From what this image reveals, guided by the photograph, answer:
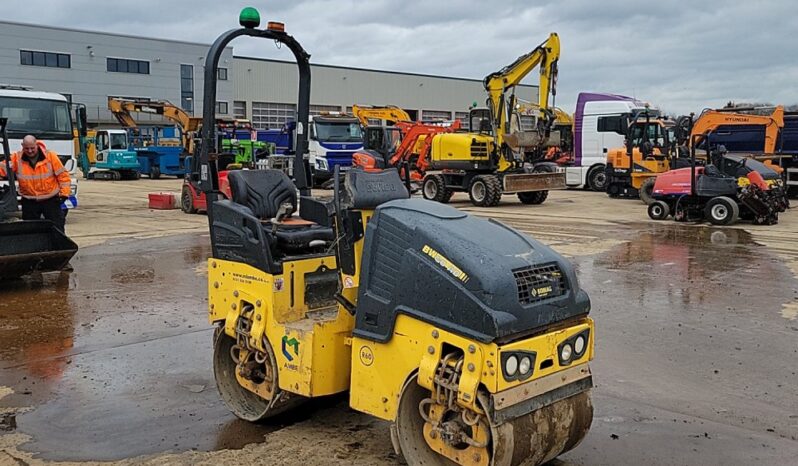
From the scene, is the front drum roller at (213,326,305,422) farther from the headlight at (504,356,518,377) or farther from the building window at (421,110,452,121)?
the building window at (421,110,452,121)

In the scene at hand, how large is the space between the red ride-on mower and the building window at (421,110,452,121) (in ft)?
163

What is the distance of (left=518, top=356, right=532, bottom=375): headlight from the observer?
10.7 feet

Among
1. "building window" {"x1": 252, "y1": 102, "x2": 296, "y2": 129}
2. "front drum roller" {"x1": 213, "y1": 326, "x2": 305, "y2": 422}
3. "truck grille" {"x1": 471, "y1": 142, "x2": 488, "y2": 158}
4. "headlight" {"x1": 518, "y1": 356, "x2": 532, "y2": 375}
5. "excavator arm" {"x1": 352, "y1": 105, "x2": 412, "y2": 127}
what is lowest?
"front drum roller" {"x1": 213, "y1": 326, "x2": 305, "y2": 422}

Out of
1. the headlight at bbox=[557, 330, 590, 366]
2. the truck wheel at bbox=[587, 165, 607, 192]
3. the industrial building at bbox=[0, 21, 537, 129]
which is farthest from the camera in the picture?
the industrial building at bbox=[0, 21, 537, 129]

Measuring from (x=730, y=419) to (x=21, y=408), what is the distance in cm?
444

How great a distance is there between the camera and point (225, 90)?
5116 centimetres

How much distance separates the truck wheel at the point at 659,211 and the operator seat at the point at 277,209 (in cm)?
1267

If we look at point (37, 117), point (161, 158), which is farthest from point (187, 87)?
point (37, 117)

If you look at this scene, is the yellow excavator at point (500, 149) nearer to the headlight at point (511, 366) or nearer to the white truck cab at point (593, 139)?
the white truck cab at point (593, 139)

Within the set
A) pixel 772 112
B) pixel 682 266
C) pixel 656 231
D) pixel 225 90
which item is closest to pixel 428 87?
pixel 225 90

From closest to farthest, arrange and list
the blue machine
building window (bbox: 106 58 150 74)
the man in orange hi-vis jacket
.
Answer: the man in orange hi-vis jacket < the blue machine < building window (bbox: 106 58 150 74)

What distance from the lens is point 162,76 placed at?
168 feet

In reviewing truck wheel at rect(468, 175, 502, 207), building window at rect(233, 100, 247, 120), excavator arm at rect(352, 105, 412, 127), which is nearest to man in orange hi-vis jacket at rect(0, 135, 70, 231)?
truck wheel at rect(468, 175, 502, 207)

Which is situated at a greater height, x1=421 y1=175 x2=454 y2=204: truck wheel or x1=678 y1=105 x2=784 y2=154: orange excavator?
x1=678 y1=105 x2=784 y2=154: orange excavator
